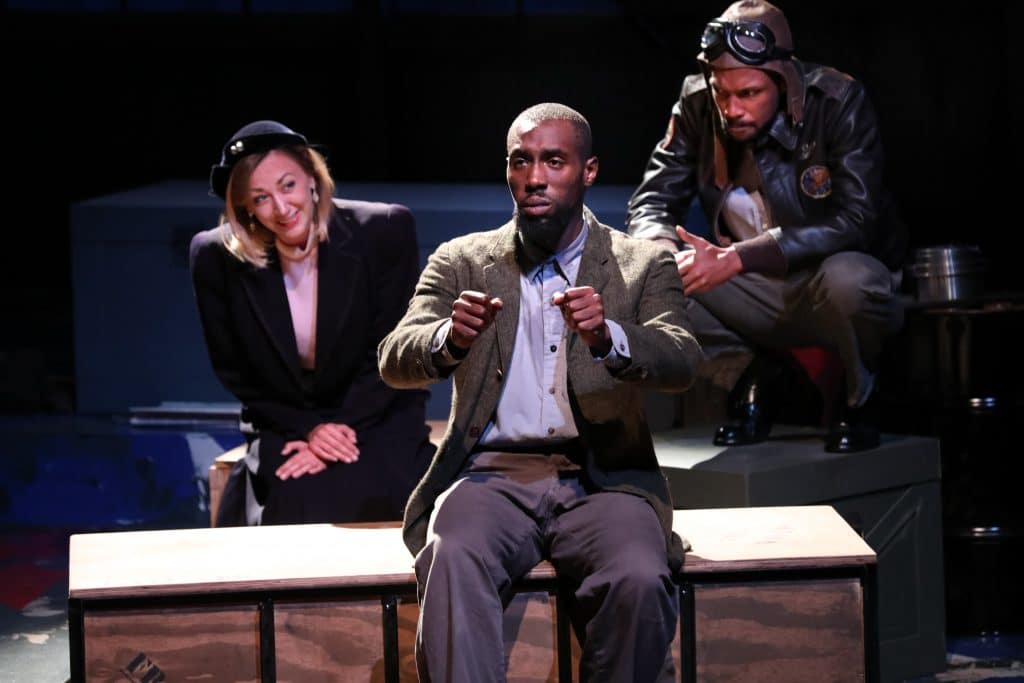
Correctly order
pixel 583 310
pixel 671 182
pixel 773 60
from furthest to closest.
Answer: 1. pixel 671 182
2. pixel 773 60
3. pixel 583 310

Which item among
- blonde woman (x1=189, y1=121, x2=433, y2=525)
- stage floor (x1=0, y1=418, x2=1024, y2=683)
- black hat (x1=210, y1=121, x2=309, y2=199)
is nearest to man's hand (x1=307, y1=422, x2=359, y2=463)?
blonde woman (x1=189, y1=121, x2=433, y2=525)

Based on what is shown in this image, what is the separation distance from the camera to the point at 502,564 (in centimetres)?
317

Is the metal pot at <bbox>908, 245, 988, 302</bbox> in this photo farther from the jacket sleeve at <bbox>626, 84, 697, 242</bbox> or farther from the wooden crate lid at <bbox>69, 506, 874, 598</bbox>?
the wooden crate lid at <bbox>69, 506, 874, 598</bbox>

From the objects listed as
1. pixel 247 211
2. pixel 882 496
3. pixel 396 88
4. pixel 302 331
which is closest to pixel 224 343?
pixel 302 331

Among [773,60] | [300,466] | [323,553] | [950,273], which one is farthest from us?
[950,273]

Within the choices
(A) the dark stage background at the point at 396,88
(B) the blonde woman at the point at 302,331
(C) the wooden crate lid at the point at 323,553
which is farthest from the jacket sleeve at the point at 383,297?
(A) the dark stage background at the point at 396,88

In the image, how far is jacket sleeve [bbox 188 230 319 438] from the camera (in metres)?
4.34

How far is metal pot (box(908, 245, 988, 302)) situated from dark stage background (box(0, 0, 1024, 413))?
8.04 ft

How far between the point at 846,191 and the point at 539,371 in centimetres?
154

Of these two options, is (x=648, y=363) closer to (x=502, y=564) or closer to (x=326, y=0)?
(x=502, y=564)

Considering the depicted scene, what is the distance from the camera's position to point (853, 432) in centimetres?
438

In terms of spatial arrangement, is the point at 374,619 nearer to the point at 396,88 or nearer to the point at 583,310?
the point at 583,310

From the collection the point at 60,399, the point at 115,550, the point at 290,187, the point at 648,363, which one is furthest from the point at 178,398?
the point at 648,363

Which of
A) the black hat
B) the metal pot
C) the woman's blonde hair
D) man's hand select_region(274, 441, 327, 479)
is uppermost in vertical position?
the black hat
